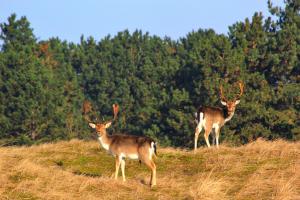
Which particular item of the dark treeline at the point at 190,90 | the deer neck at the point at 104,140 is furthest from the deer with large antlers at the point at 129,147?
the dark treeline at the point at 190,90

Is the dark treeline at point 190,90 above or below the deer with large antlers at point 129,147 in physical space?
above

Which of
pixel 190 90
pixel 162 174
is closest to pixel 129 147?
pixel 162 174

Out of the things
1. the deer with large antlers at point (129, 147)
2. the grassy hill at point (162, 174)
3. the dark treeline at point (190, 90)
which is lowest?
the grassy hill at point (162, 174)

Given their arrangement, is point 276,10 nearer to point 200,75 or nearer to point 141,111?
point 200,75

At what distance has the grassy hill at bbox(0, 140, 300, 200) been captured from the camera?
1580cm

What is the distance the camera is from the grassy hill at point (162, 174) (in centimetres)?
1580

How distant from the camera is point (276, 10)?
177 feet

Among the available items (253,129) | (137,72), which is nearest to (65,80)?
(137,72)

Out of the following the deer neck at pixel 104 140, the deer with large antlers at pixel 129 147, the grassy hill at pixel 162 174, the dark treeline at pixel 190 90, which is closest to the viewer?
the grassy hill at pixel 162 174

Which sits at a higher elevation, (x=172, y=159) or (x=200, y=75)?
(x=200, y=75)

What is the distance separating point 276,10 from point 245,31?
12.6 ft

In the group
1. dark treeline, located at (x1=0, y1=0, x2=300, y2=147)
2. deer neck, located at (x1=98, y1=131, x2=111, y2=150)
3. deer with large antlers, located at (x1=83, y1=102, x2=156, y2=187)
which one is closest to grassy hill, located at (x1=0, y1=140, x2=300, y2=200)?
deer with large antlers, located at (x1=83, y1=102, x2=156, y2=187)

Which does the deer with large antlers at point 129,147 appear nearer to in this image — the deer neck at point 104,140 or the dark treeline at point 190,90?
the deer neck at point 104,140

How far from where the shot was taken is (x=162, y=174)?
62.6 ft
